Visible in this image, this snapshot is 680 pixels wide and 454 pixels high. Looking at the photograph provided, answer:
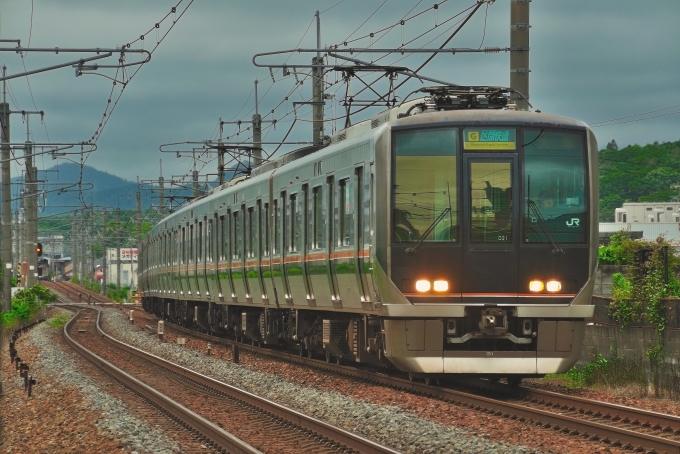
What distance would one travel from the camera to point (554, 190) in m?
14.1

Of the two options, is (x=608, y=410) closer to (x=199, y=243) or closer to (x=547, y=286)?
(x=547, y=286)

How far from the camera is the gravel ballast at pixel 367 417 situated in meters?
10.6

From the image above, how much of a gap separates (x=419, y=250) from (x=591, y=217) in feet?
6.66

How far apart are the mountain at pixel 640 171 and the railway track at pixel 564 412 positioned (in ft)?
410

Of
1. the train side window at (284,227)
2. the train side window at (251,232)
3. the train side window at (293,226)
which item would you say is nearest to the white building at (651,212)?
the train side window at (251,232)

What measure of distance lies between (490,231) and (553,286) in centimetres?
96

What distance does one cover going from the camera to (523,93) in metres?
16.7

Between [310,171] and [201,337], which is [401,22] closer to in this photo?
[310,171]

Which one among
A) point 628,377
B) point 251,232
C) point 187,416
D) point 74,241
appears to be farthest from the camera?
point 74,241

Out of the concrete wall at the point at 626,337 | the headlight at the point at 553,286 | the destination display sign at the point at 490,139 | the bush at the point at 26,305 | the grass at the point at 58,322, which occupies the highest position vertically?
the destination display sign at the point at 490,139

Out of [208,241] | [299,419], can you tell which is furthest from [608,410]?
[208,241]

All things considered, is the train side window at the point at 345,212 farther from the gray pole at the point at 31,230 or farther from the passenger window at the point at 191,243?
the gray pole at the point at 31,230

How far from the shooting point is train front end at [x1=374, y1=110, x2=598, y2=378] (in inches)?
547

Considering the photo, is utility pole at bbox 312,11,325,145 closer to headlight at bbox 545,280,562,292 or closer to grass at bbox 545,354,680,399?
grass at bbox 545,354,680,399
